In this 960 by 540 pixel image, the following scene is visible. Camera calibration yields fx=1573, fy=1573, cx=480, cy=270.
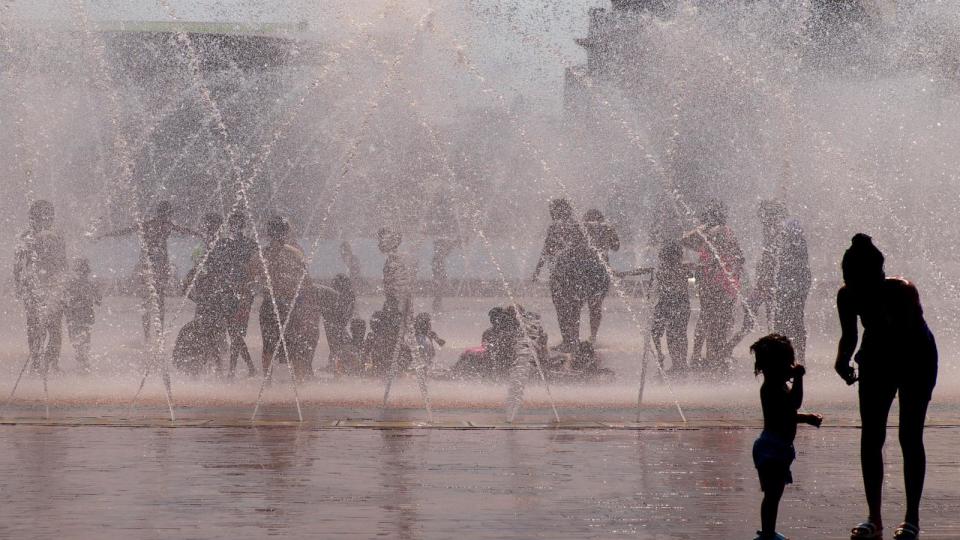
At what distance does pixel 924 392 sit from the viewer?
24.2 feet

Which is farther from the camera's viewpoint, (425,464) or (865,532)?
(425,464)

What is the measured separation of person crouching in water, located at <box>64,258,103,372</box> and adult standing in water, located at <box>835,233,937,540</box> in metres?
11.6

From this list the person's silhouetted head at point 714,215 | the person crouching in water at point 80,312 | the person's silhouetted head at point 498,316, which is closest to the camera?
the person's silhouetted head at point 498,316

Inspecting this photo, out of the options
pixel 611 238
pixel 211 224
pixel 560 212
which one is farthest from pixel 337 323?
pixel 611 238

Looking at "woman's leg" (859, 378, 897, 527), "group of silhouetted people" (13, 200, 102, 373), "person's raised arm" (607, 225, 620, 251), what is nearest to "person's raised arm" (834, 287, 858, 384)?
"woman's leg" (859, 378, 897, 527)

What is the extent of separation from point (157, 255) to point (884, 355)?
38.3 ft

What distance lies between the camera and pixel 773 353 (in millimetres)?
6988

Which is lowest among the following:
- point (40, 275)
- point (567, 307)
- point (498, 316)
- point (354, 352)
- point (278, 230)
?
point (354, 352)

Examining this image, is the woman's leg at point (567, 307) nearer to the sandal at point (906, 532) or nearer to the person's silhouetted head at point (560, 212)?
the person's silhouetted head at point (560, 212)

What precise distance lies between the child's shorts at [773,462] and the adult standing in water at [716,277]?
30.8 feet

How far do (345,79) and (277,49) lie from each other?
14650 millimetres

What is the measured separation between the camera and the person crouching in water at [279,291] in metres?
15.9

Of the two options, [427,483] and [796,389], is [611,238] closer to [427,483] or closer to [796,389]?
[427,483]

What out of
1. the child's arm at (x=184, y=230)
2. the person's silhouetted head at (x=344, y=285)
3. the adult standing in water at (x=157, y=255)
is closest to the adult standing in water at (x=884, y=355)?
the person's silhouetted head at (x=344, y=285)
